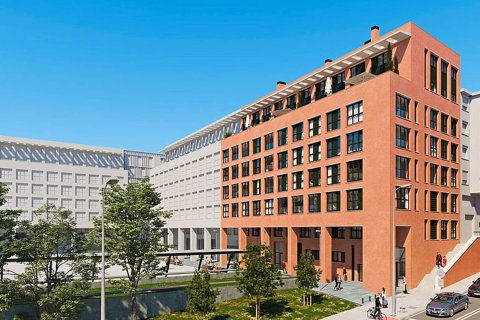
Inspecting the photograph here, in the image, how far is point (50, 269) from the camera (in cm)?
3309

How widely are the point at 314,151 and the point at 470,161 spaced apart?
68.2 ft

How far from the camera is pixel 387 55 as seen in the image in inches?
1989

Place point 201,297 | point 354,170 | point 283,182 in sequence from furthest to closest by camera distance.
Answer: point 283,182, point 354,170, point 201,297

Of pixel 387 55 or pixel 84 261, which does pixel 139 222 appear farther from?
pixel 387 55

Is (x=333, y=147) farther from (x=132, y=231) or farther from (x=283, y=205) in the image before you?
(x=132, y=231)

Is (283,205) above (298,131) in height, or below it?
below

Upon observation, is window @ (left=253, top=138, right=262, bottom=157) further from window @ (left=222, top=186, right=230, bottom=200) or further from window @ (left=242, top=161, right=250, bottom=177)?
window @ (left=222, top=186, right=230, bottom=200)

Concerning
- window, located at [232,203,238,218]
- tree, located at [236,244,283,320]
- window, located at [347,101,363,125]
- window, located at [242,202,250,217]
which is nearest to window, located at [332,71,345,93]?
window, located at [347,101,363,125]

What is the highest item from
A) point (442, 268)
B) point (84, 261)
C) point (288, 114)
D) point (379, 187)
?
point (288, 114)

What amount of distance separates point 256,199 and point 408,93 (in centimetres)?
2934

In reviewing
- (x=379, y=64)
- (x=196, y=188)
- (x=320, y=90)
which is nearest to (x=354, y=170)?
(x=379, y=64)

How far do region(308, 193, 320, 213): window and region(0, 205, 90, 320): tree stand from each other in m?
30.2

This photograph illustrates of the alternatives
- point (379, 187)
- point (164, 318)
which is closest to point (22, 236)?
point (164, 318)

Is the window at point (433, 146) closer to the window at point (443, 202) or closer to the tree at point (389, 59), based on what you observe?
the window at point (443, 202)
